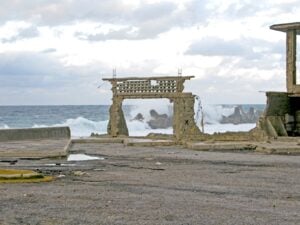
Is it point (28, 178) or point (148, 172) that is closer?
point (28, 178)

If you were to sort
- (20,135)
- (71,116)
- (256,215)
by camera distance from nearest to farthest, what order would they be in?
(256,215)
(20,135)
(71,116)

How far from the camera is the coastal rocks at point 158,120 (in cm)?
8094

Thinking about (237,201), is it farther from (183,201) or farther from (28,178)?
(28,178)

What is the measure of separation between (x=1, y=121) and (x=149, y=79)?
6143 centimetres

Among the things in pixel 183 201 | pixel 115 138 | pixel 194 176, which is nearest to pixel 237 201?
pixel 183 201

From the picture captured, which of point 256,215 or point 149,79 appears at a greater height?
point 149,79

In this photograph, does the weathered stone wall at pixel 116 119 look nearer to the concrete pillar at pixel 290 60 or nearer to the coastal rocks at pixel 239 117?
the concrete pillar at pixel 290 60

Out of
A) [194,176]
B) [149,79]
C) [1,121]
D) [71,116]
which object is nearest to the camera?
[194,176]

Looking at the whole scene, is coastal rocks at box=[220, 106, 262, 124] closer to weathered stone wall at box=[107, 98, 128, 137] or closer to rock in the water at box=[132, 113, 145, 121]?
rock in the water at box=[132, 113, 145, 121]

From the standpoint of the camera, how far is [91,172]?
17.1m

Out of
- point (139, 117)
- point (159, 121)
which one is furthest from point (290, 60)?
point (139, 117)

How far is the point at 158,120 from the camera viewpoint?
82438 mm

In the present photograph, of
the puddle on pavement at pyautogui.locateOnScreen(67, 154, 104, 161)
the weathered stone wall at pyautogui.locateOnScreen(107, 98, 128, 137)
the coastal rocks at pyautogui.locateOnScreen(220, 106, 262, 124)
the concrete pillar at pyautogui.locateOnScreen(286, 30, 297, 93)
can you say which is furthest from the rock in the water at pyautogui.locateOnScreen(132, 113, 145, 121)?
the puddle on pavement at pyautogui.locateOnScreen(67, 154, 104, 161)

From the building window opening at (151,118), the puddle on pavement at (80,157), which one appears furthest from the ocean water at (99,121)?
the puddle on pavement at (80,157)
